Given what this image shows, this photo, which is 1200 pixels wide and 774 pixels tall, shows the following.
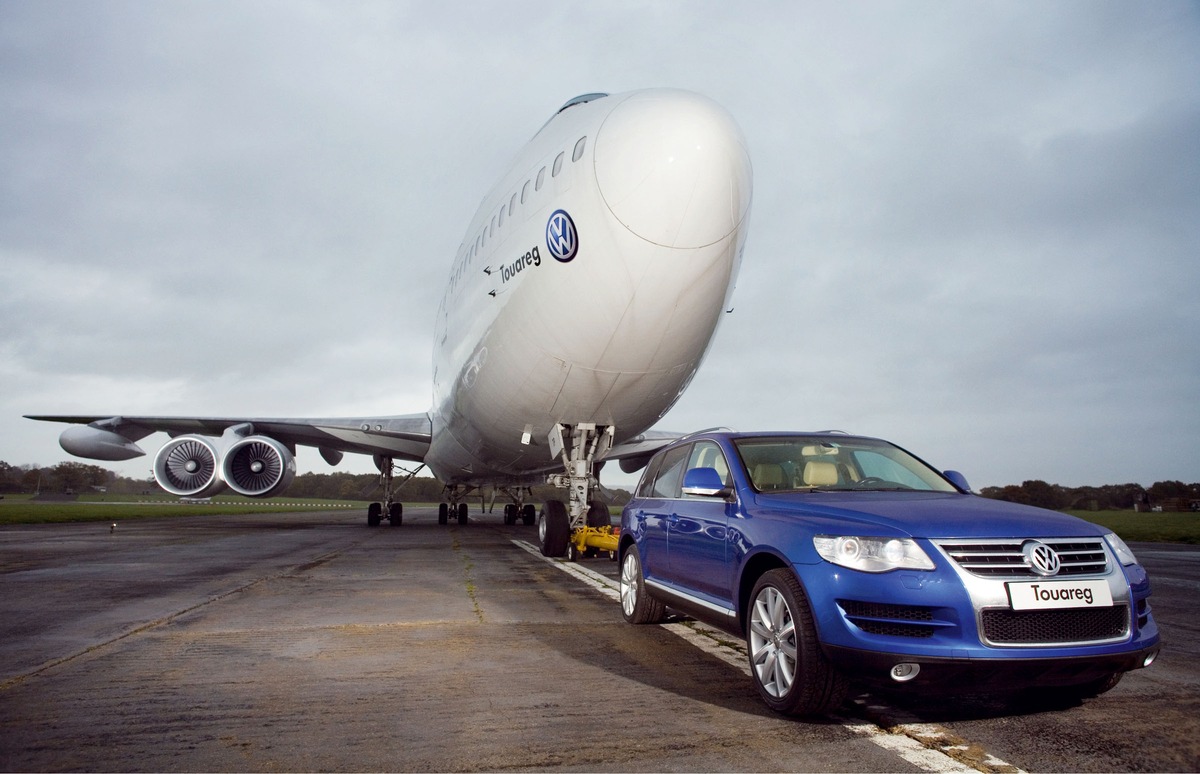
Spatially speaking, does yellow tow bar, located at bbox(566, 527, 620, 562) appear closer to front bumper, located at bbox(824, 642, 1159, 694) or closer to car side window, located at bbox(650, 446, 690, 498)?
car side window, located at bbox(650, 446, 690, 498)

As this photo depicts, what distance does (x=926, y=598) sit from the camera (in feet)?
10.3

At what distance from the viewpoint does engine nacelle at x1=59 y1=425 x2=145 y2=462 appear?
19859 mm

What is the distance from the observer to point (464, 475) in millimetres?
19438

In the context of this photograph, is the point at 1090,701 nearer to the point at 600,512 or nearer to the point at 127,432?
the point at 600,512

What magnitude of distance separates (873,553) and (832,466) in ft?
4.82

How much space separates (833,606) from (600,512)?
7.84m

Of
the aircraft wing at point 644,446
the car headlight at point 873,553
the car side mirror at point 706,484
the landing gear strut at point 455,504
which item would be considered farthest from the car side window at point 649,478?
the landing gear strut at point 455,504

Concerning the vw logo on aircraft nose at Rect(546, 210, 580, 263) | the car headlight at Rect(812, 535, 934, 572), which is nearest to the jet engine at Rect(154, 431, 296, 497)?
the vw logo on aircraft nose at Rect(546, 210, 580, 263)

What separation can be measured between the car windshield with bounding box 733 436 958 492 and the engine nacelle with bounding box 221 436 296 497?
49.3ft

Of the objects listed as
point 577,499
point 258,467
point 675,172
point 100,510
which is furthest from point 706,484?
point 100,510

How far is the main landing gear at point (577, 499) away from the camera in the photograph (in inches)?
420

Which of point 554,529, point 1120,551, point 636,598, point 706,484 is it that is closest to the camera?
point 1120,551

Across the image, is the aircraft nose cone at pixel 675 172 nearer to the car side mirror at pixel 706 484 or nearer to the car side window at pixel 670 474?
the car side window at pixel 670 474

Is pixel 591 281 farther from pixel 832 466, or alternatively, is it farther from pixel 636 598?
pixel 832 466
